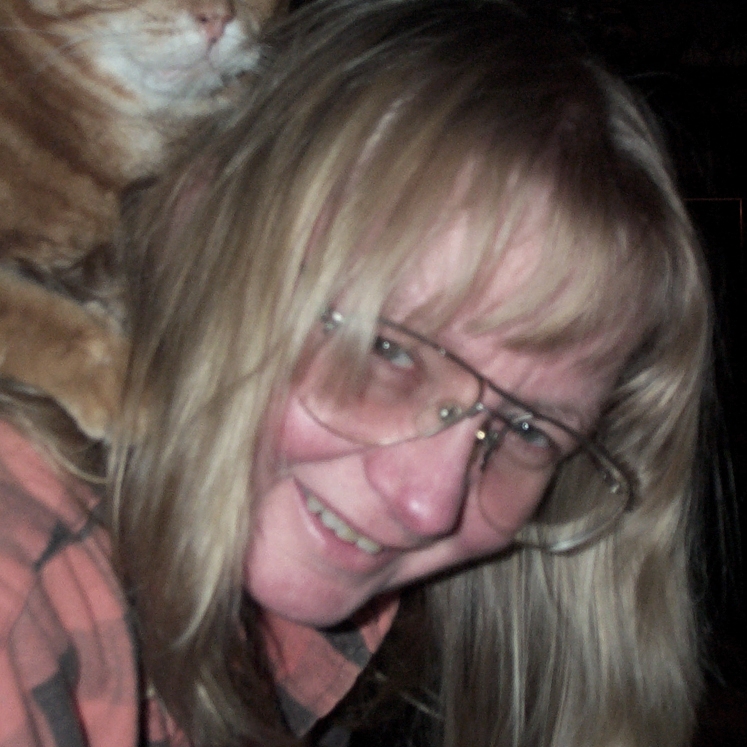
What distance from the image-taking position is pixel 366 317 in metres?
0.64

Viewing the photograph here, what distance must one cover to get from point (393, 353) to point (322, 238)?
0.38 feet

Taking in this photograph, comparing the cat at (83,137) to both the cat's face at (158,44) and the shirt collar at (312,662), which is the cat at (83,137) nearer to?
the cat's face at (158,44)

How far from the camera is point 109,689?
60cm

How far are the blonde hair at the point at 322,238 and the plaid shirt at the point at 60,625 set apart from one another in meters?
0.03

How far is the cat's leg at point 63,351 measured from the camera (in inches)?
28.0

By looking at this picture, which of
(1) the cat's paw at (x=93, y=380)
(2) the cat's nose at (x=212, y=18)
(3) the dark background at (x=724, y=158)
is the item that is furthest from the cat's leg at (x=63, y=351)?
(3) the dark background at (x=724, y=158)

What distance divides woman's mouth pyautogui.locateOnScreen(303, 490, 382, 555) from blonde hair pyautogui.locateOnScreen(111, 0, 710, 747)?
0.06 m

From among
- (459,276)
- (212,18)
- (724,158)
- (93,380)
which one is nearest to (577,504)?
(459,276)

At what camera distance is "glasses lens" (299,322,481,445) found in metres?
0.66

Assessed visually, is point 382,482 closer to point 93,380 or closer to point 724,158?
point 93,380

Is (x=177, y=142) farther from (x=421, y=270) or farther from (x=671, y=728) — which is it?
(x=671, y=728)

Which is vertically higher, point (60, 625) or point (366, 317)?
point (366, 317)

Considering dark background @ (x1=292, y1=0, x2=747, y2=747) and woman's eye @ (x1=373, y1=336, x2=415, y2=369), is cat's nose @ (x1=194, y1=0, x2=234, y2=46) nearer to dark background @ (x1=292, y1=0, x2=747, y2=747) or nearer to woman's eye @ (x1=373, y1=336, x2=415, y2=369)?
woman's eye @ (x1=373, y1=336, x2=415, y2=369)

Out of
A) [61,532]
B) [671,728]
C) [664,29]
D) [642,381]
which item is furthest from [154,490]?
[664,29]
